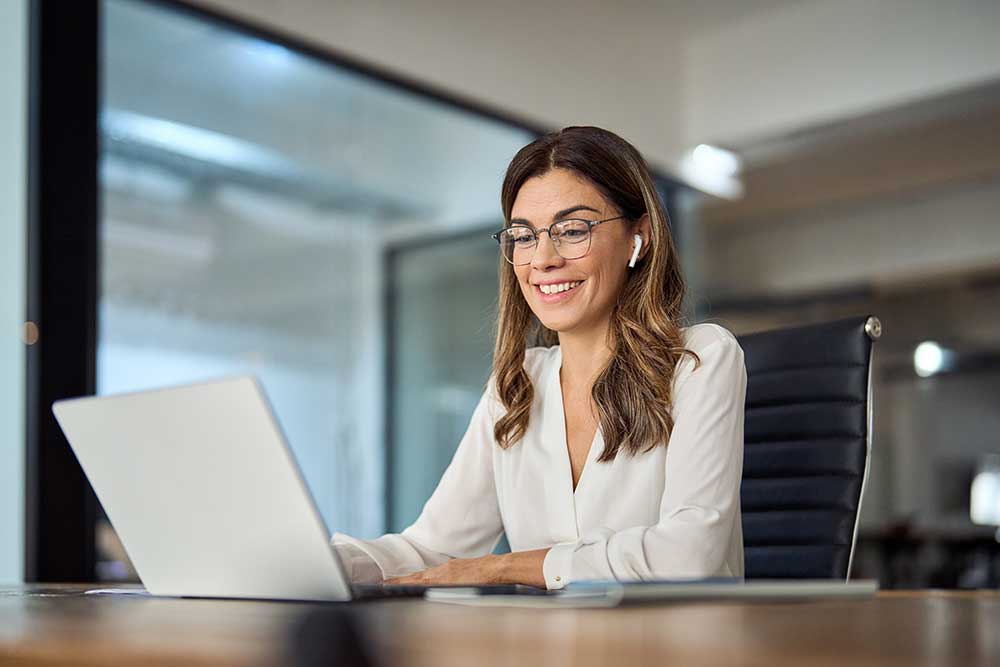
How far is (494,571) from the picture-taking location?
1.36m

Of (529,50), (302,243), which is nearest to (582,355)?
(302,243)

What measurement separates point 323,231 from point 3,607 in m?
3.05

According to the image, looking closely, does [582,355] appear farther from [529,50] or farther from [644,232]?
[529,50]

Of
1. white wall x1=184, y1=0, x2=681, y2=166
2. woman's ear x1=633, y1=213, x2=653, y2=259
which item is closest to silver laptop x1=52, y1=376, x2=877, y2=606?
woman's ear x1=633, y1=213, x2=653, y2=259

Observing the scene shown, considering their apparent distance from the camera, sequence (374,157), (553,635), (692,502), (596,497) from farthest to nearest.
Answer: (374,157) → (596,497) → (692,502) → (553,635)

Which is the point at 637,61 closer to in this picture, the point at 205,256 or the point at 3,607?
the point at 205,256

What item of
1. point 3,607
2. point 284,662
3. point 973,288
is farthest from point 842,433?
point 973,288

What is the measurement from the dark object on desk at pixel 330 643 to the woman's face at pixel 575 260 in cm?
131

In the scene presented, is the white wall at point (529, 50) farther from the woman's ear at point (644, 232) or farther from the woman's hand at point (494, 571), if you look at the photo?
the woman's hand at point (494, 571)

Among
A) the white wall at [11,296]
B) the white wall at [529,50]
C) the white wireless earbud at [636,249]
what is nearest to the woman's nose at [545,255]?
the white wireless earbud at [636,249]

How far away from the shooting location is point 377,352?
421 cm

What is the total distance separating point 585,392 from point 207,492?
0.85 metres

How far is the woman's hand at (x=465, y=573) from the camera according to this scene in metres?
1.35

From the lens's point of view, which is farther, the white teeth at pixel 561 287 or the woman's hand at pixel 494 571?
the white teeth at pixel 561 287
